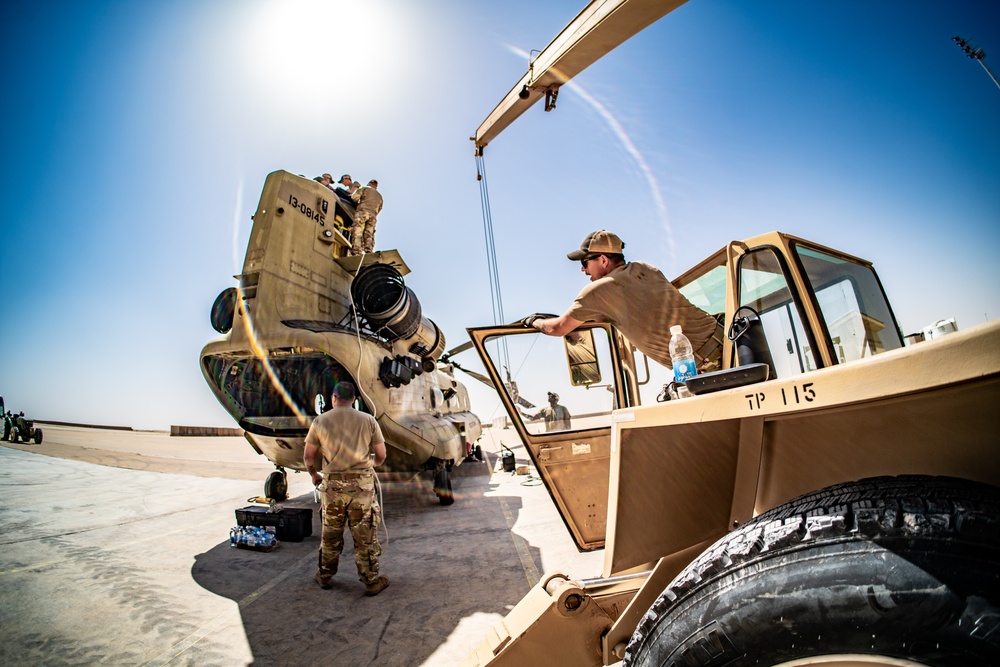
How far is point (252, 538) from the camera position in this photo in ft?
14.4

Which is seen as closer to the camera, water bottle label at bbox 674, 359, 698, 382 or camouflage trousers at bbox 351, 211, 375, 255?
water bottle label at bbox 674, 359, 698, 382

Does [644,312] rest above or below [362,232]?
below

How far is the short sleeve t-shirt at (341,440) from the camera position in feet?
11.6

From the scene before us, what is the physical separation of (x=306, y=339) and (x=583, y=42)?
7433 mm

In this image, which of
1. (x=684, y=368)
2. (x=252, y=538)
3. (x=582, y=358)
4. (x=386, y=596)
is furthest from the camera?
(x=252, y=538)

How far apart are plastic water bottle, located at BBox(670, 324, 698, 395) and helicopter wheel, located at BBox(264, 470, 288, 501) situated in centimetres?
688

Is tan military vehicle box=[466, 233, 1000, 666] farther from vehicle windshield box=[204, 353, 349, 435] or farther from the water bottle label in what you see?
vehicle windshield box=[204, 353, 349, 435]

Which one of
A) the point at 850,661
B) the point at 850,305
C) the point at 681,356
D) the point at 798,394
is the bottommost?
the point at 850,661

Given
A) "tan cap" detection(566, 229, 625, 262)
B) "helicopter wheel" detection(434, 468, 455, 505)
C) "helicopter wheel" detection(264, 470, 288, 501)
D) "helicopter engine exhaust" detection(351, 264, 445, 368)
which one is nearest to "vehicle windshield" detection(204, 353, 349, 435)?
"helicopter engine exhaust" detection(351, 264, 445, 368)

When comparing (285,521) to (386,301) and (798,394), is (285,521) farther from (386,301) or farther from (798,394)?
(798,394)

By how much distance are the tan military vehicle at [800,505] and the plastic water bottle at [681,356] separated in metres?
0.16

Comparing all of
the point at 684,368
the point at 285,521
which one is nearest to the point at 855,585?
the point at 684,368

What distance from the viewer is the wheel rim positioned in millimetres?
662

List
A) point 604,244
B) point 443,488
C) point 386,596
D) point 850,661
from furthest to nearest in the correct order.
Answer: point 443,488 → point 386,596 → point 604,244 → point 850,661
